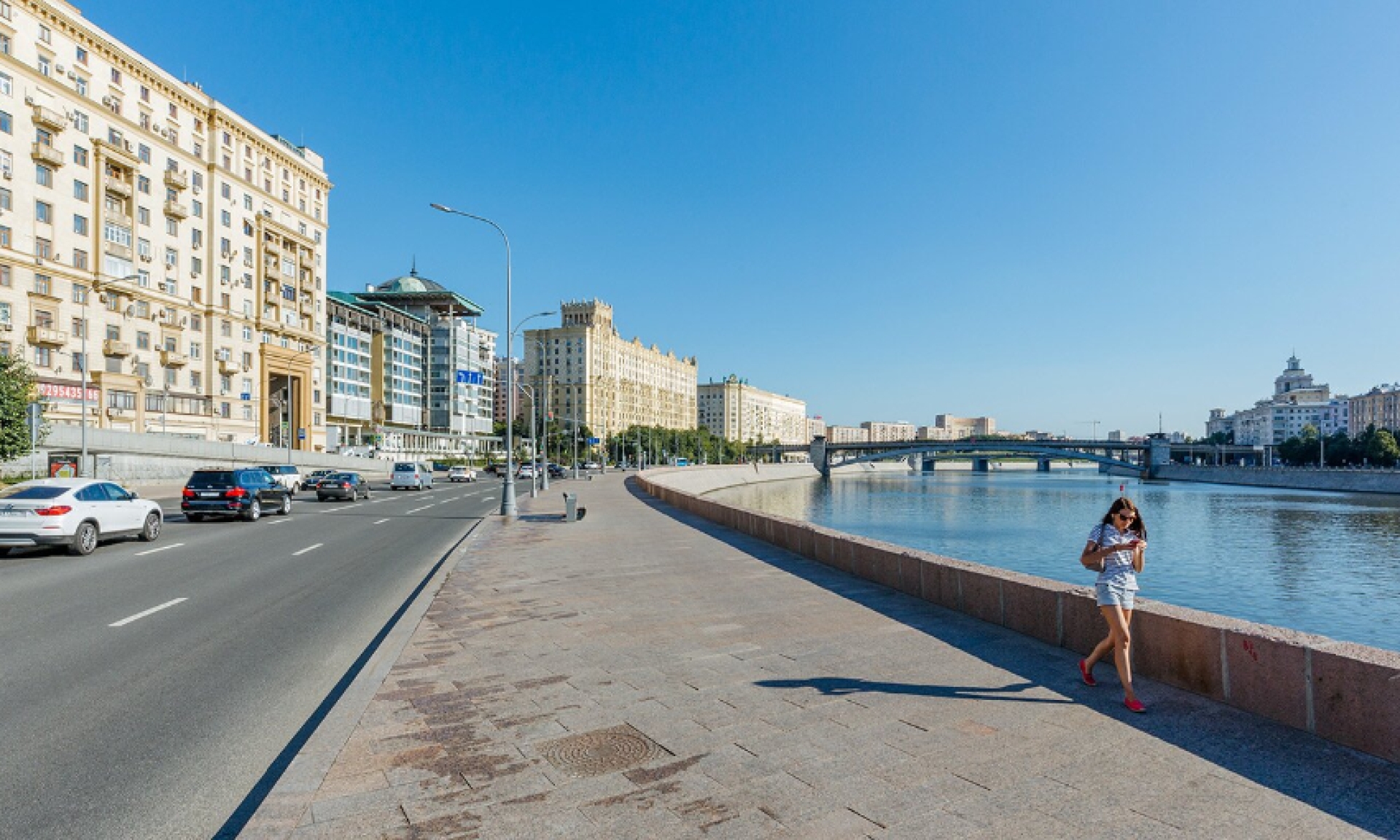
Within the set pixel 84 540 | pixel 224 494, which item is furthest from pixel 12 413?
pixel 84 540

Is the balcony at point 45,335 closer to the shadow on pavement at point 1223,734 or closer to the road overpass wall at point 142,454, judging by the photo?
the road overpass wall at point 142,454

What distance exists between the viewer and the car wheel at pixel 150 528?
17312 mm

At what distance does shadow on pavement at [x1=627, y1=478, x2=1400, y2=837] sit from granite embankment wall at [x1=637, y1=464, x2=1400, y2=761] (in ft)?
0.39

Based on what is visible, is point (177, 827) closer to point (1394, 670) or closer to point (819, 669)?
point (819, 669)

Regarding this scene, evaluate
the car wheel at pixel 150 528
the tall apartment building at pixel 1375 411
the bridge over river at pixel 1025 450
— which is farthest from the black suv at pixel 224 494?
the tall apartment building at pixel 1375 411

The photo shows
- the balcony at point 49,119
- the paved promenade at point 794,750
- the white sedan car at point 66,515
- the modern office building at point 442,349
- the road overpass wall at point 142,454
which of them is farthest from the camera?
the modern office building at point 442,349

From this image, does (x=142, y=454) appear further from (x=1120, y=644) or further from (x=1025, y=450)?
(x=1025, y=450)

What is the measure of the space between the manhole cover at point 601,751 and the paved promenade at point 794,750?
0.8 inches

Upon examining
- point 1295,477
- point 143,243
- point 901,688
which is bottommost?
point 1295,477

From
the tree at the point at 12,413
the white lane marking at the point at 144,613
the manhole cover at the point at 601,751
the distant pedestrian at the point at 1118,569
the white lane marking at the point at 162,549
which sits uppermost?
the tree at the point at 12,413

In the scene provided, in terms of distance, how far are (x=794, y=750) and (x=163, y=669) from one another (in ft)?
19.6

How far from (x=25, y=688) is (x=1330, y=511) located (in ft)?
237

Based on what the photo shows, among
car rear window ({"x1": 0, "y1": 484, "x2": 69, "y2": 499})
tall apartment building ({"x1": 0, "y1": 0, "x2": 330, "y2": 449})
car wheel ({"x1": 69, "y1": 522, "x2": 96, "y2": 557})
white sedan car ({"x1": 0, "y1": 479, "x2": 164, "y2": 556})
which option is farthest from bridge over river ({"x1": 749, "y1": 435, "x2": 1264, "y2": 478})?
car rear window ({"x1": 0, "y1": 484, "x2": 69, "y2": 499})

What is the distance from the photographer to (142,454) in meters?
45.3
